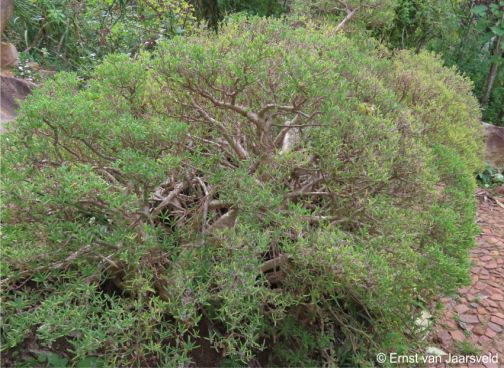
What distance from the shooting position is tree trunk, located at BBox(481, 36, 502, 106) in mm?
5996

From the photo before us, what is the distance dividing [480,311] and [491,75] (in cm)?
413

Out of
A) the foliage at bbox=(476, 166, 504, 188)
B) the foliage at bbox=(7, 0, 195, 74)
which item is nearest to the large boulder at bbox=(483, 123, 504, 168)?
the foliage at bbox=(476, 166, 504, 188)

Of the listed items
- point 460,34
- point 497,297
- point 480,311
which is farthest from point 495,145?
point 480,311

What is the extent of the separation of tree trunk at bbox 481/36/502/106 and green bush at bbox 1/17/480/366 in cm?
459

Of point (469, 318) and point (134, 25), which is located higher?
point (134, 25)

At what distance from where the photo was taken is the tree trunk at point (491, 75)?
600 cm

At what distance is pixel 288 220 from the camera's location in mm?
1678

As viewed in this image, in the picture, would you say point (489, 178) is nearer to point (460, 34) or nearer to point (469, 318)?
point (460, 34)

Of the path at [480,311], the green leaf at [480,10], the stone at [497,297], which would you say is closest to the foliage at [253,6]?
the green leaf at [480,10]

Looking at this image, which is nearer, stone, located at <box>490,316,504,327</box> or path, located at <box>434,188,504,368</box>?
path, located at <box>434,188,504,368</box>

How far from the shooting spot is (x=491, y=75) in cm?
614

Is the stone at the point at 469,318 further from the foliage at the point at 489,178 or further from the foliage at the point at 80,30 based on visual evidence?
the foliage at the point at 80,30

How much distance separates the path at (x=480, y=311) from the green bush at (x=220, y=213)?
2.32 feet

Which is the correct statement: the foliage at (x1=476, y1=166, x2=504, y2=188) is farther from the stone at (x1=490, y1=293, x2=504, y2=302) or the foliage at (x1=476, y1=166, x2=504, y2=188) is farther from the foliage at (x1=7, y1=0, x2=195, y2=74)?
the foliage at (x1=7, y1=0, x2=195, y2=74)
